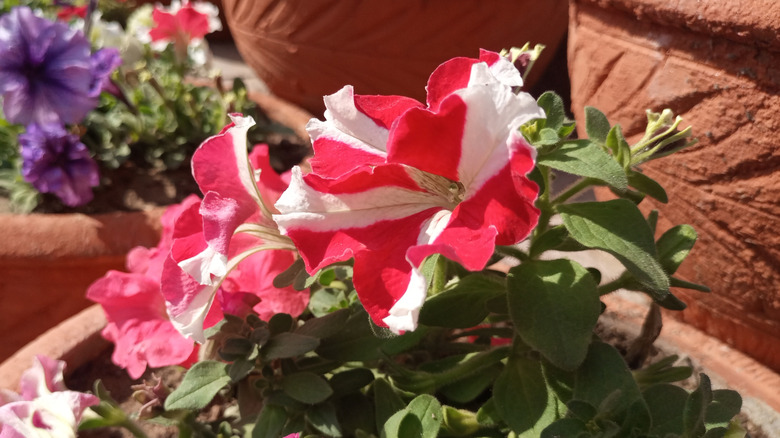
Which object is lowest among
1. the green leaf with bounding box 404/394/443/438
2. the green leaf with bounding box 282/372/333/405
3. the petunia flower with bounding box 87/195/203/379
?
the petunia flower with bounding box 87/195/203/379

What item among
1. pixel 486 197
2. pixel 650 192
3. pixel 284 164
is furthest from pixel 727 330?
pixel 284 164

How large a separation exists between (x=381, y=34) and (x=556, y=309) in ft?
3.87

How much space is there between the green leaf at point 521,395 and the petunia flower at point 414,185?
194mm

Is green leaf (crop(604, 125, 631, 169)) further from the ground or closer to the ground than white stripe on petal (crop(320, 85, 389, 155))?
further from the ground

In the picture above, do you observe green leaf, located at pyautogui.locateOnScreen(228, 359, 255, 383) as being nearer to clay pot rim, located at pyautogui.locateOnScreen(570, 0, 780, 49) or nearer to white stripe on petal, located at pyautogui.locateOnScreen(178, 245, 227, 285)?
white stripe on petal, located at pyautogui.locateOnScreen(178, 245, 227, 285)

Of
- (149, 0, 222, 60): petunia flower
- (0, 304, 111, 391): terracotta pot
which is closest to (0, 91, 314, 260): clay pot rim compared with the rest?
(0, 304, 111, 391): terracotta pot

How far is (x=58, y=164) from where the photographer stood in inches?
53.1

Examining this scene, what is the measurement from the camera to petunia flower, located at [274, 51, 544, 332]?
0.43 metres

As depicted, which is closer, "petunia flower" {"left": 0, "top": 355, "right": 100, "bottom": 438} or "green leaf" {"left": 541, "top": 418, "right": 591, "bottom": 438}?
Result: "green leaf" {"left": 541, "top": 418, "right": 591, "bottom": 438}

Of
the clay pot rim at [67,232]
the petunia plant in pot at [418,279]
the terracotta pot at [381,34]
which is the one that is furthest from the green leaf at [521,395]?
the terracotta pot at [381,34]

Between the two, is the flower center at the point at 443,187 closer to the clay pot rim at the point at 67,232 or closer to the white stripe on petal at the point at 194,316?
the white stripe on petal at the point at 194,316

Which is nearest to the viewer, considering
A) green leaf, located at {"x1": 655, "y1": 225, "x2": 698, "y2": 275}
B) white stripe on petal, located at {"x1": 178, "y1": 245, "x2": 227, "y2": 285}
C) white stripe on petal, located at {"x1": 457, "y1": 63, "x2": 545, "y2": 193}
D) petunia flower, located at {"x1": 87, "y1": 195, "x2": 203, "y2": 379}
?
white stripe on petal, located at {"x1": 457, "y1": 63, "x2": 545, "y2": 193}

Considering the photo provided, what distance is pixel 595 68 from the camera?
0.97m

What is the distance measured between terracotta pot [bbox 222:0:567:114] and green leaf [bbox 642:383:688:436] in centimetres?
113
